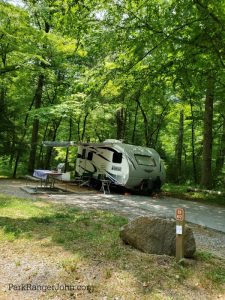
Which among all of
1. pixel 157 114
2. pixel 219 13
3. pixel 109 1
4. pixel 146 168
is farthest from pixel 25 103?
pixel 219 13

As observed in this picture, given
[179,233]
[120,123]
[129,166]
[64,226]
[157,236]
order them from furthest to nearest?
[120,123] < [129,166] < [64,226] < [157,236] < [179,233]

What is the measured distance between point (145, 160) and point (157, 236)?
10.3m

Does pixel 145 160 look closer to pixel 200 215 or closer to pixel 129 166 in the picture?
pixel 129 166

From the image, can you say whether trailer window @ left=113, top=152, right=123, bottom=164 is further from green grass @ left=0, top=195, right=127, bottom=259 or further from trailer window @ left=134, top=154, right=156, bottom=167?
green grass @ left=0, top=195, right=127, bottom=259

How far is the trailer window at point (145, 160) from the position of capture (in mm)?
15258

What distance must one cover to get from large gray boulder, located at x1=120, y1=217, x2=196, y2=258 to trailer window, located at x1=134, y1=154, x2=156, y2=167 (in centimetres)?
967

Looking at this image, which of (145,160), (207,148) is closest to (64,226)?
(145,160)

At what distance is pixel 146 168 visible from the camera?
15.2m

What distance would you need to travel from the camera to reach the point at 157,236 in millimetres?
5324

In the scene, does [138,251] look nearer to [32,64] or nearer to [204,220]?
[204,220]

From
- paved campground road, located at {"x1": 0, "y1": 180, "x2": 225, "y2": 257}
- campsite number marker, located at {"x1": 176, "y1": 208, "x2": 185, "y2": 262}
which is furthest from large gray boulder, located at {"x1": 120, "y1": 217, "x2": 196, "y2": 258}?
paved campground road, located at {"x1": 0, "y1": 180, "x2": 225, "y2": 257}

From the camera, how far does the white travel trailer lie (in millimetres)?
14852

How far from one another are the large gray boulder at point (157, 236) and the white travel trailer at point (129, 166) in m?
9.18

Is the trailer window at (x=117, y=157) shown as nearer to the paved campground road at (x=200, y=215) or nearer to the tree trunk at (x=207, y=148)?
the paved campground road at (x=200, y=215)
